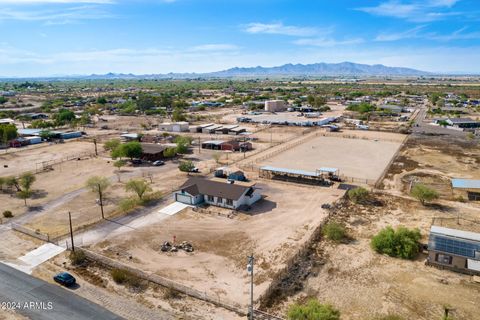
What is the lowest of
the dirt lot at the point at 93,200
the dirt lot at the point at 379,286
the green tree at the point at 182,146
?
the dirt lot at the point at 379,286

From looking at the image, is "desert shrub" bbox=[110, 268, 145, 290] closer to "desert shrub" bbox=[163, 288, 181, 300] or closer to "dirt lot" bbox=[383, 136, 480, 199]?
"desert shrub" bbox=[163, 288, 181, 300]

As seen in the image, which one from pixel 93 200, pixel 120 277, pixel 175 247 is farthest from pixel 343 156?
pixel 120 277

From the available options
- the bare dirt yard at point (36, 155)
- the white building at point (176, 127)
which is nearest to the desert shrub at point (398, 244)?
the bare dirt yard at point (36, 155)

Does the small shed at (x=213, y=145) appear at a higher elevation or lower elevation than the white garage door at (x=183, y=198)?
higher

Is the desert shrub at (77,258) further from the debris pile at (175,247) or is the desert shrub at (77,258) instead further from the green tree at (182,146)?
the green tree at (182,146)

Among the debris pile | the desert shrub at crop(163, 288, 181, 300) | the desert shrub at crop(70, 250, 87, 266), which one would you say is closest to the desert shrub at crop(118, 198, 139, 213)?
the debris pile

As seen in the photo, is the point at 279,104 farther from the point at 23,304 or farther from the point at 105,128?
the point at 23,304

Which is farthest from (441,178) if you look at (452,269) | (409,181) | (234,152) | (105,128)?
(105,128)
